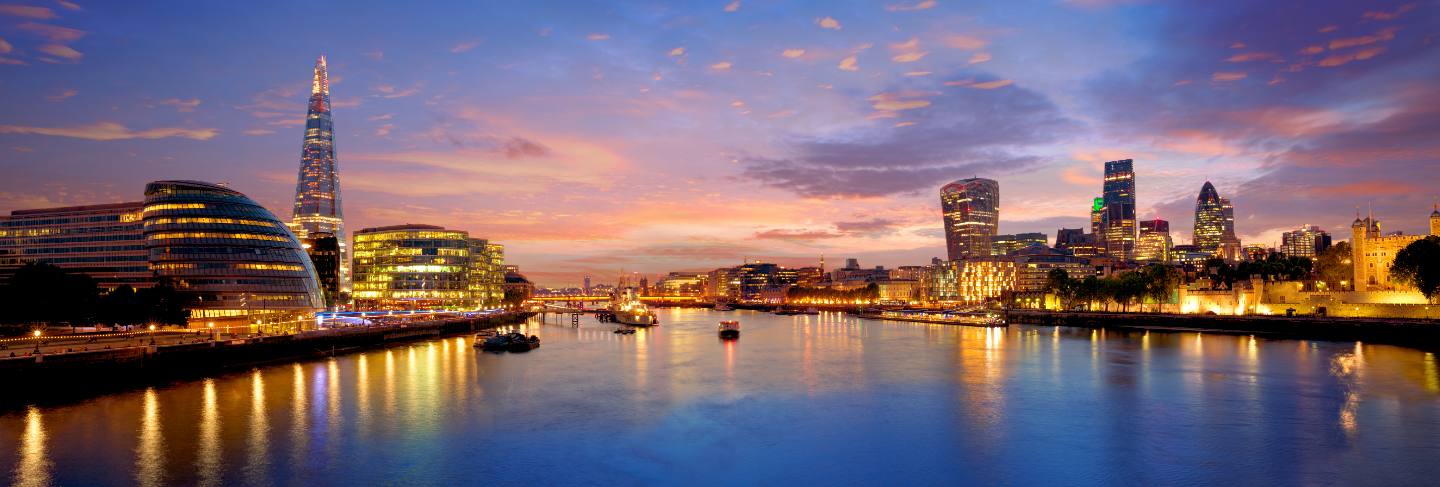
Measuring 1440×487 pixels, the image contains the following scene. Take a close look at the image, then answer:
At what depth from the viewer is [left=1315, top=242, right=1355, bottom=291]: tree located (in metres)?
123

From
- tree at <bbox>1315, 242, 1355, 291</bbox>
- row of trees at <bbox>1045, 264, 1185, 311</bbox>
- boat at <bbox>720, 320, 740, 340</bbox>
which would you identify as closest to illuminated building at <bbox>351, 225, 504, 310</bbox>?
boat at <bbox>720, 320, 740, 340</bbox>

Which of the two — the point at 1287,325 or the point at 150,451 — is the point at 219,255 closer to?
the point at 150,451

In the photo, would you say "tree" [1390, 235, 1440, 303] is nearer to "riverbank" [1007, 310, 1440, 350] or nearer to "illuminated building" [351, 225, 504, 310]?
"riverbank" [1007, 310, 1440, 350]

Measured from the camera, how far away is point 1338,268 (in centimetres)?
12294

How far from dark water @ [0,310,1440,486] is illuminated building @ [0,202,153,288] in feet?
177

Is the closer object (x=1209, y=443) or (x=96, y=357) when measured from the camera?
(x=1209, y=443)

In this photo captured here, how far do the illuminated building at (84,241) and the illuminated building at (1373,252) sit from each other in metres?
157

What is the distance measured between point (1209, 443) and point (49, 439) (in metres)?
48.7

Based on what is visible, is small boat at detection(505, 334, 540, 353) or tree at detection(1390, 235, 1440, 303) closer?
small boat at detection(505, 334, 540, 353)

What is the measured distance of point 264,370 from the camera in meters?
62.1

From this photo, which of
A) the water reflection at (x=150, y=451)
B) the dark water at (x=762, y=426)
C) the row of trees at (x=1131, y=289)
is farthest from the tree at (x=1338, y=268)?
the water reflection at (x=150, y=451)

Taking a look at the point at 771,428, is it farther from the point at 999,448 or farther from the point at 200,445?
the point at 200,445

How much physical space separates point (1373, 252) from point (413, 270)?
16354 cm

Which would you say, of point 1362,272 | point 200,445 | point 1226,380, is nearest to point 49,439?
point 200,445
